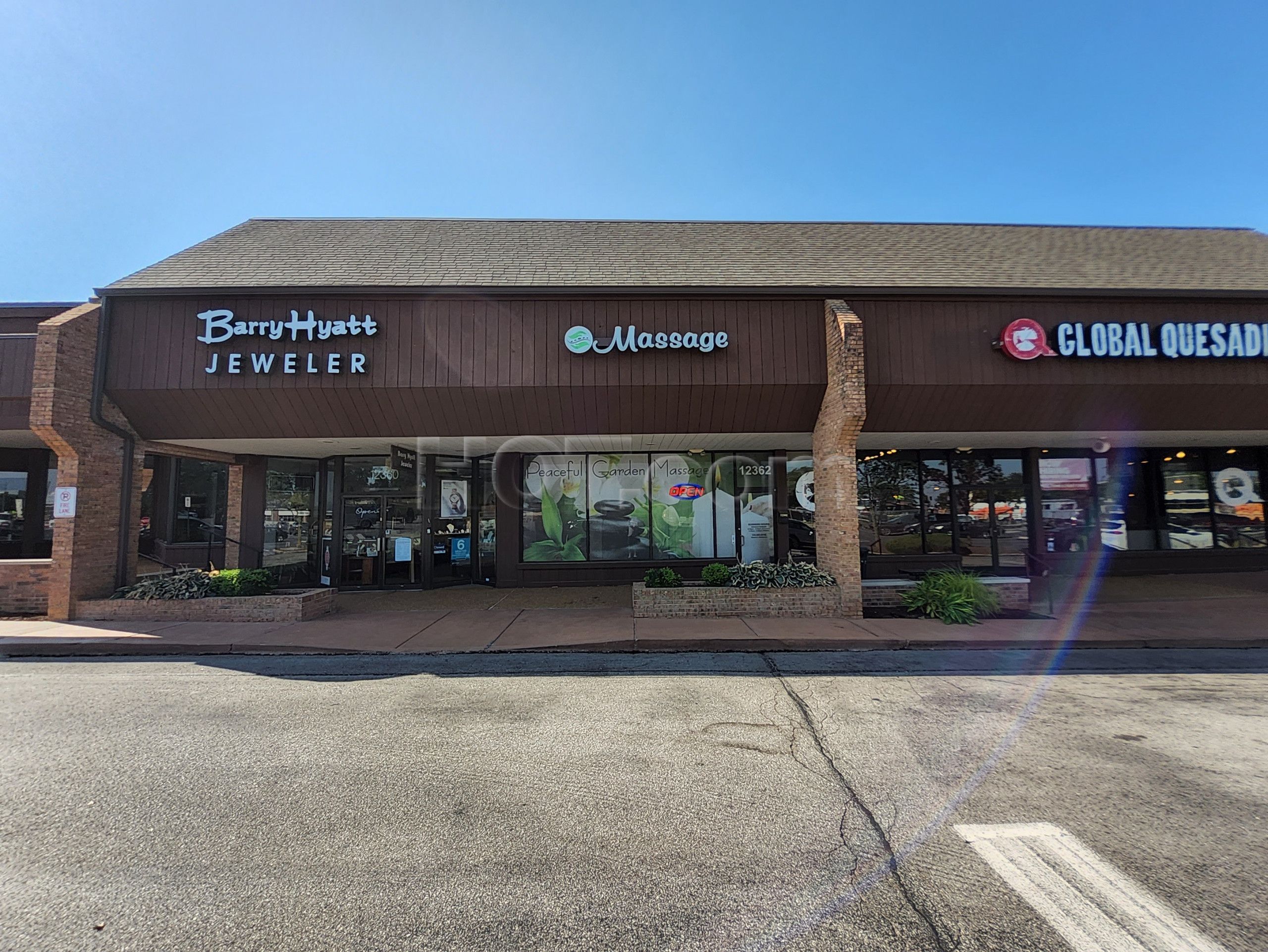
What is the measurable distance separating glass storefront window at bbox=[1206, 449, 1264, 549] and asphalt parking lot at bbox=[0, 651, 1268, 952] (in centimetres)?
1209

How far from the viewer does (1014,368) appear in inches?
416

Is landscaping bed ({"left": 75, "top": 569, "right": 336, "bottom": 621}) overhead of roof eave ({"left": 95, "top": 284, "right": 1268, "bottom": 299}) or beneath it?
beneath

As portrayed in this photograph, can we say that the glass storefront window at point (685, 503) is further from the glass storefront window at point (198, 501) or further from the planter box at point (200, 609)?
the glass storefront window at point (198, 501)

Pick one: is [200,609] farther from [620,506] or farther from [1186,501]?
[1186,501]

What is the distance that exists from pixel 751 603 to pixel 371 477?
9.97 m

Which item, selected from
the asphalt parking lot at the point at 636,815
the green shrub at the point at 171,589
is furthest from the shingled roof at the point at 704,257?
the asphalt parking lot at the point at 636,815

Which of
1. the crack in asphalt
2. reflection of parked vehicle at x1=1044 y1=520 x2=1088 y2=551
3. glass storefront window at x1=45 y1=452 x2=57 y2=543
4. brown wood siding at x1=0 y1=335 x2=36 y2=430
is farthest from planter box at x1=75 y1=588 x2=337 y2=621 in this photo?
reflection of parked vehicle at x1=1044 y1=520 x2=1088 y2=551

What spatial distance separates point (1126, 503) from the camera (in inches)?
599

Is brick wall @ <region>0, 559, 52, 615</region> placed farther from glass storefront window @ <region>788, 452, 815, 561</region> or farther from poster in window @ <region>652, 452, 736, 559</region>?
glass storefront window @ <region>788, 452, 815, 561</region>

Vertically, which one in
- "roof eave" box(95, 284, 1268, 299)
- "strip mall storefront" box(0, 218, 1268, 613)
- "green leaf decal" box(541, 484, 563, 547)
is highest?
"roof eave" box(95, 284, 1268, 299)

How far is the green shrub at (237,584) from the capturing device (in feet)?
34.1

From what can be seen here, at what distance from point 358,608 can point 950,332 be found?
13.0 m

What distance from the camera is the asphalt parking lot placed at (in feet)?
9.09

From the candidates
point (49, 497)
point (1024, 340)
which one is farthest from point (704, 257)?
point (49, 497)
